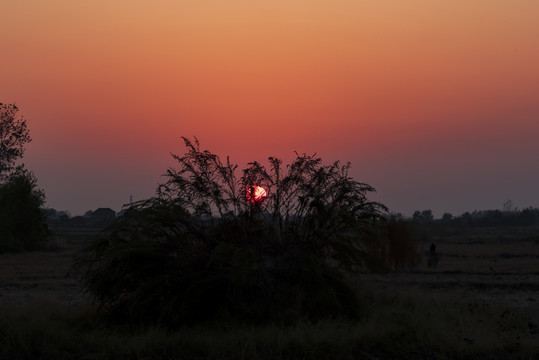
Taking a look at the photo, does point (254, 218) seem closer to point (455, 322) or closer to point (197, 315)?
point (197, 315)

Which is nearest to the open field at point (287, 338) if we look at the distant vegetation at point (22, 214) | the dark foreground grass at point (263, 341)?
the dark foreground grass at point (263, 341)

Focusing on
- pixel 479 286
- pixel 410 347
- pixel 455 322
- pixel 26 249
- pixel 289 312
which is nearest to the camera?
pixel 410 347

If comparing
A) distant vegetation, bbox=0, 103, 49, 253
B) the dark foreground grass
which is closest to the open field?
the dark foreground grass

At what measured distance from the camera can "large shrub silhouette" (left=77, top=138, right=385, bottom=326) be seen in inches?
492

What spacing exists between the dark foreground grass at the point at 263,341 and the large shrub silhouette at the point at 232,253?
0.53 m

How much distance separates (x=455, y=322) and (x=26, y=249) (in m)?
43.1

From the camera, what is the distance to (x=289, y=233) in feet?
44.8

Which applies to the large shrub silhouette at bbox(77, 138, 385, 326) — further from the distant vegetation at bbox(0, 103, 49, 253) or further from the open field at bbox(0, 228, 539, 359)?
the distant vegetation at bbox(0, 103, 49, 253)

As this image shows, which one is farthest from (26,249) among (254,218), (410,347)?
(410,347)

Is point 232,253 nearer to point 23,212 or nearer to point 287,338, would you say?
point 287,338

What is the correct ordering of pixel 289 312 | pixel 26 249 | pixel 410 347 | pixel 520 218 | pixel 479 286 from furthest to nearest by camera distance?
pixel 520 218
pixel 26 249
pixel 479 286
pixel 289 312
pixel 410 347

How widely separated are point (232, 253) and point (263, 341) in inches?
85.4

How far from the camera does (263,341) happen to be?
11086mm

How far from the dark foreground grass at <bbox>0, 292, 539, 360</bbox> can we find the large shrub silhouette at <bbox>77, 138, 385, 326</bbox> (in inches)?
20.8
